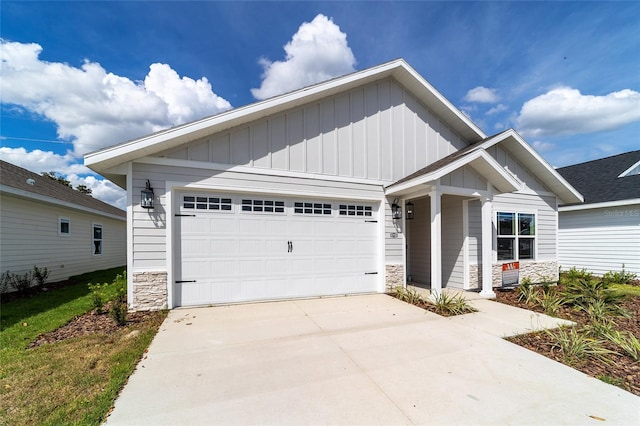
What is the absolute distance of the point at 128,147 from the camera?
523cm

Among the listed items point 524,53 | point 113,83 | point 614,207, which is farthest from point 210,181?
point 614,207

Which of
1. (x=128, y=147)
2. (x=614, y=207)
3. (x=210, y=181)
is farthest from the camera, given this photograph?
(x=614, y=207)

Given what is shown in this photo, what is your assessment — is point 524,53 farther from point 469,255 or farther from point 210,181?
point 210,181

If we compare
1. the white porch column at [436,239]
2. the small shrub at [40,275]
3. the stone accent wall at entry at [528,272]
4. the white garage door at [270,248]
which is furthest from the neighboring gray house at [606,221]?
the small shrub at [40,275]

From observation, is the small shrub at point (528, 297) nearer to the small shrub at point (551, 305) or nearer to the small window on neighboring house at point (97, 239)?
the small shrub at point (551, 305)

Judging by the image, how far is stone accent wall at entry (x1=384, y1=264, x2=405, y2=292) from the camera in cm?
761

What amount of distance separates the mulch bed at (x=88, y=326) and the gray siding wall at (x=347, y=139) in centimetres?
328

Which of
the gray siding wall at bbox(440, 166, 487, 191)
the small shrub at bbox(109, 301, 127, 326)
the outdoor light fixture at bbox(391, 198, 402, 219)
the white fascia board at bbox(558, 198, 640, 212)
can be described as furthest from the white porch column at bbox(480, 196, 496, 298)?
the small shrub at bbox(109, 301, 127, 326)

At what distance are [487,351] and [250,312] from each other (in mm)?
4194

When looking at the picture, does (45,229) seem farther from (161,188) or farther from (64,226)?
(161,188)

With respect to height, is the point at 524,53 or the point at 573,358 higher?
the point at 524,53

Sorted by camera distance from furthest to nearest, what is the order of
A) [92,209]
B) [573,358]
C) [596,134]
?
[596,134] → [92,209] → [573,358]

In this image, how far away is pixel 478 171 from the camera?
7227 millimetres

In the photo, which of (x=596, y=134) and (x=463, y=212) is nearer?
(x=463, y=212)
